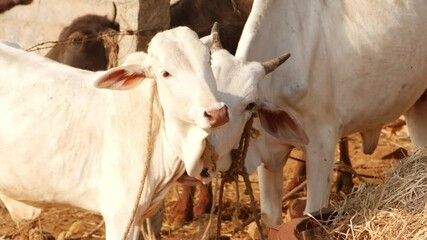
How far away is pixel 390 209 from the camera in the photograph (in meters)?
4.39

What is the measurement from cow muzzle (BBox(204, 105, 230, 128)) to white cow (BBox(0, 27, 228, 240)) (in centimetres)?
16

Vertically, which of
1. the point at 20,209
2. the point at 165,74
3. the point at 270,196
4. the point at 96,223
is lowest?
the point at 96,223

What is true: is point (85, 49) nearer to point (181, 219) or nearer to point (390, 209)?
point (181, 219)

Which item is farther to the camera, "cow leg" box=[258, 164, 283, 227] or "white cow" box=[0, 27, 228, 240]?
"cow leg" box=[258, 164, 283, 227]

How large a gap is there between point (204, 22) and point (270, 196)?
1.73 m

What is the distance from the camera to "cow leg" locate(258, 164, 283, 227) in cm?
589

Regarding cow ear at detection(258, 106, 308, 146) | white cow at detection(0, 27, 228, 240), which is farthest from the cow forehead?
white cow at detection(0, 27, 228, 240)

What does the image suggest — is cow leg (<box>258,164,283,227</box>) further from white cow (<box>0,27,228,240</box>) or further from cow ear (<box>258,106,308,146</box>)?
white cow (<box>0,27,228,240</box>)

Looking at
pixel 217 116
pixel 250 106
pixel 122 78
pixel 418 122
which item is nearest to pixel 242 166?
pixel 250 106

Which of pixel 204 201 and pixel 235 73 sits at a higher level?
pixel 235 73

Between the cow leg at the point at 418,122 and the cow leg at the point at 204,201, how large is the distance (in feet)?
4.83

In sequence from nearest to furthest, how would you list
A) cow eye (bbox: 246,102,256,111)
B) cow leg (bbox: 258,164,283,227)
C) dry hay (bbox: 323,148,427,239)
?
dry hay (bbox: 323,148,427,239), cow eye (bbox: 246,102,256,111), cow leg (bbox: 258,164,283,227)

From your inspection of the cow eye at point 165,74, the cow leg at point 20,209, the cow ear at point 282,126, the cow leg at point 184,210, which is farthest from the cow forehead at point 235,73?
the cow leg at point 184,210

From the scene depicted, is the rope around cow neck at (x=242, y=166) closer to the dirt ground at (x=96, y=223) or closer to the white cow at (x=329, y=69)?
the white cow at (x=329, y=69)
